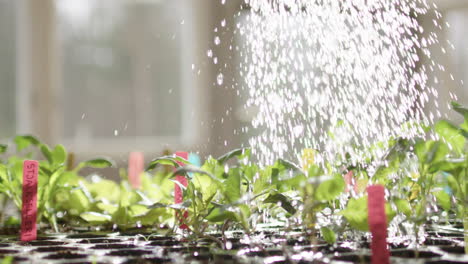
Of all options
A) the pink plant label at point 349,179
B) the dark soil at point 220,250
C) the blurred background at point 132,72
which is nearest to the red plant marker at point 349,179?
the pink plant label at point 349,179

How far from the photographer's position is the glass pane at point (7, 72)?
398cm

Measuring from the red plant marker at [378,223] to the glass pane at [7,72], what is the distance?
372 centimetres

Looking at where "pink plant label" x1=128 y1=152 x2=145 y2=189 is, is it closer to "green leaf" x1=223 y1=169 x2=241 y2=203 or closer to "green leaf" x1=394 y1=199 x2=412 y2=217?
"green leaf" x1=223 y1=169 x2=241 y2=203

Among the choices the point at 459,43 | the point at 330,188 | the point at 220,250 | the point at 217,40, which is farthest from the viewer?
the point at 217,40

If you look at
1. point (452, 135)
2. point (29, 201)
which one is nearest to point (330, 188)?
point (452, 135)

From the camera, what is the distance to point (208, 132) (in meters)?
4.05

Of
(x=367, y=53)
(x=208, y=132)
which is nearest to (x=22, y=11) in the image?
(x=208, y=132)

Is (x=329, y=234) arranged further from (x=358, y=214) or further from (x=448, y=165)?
(x=448, y=165)

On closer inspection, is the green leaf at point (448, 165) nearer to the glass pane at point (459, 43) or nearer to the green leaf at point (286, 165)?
the green leaf at point (286, 165)

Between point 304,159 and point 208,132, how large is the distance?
297cm

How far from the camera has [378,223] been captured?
687 millimetres

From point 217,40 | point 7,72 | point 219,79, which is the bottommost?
point 219,79

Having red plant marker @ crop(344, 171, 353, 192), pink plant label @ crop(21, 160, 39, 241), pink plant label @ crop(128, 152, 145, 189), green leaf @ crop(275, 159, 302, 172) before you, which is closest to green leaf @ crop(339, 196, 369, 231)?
green leaf @ crop(275, 159, 302, 172)

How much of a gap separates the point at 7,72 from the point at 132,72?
871mm
